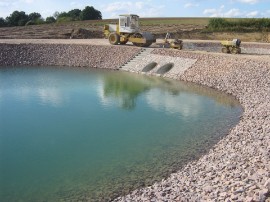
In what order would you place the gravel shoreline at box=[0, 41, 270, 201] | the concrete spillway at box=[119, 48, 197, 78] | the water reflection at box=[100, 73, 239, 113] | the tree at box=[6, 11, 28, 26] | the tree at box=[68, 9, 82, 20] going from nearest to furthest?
the gravel shoreline at box=[0, 41, 270, 201], the water reflection at box=[100, 73, 239, 113], the concrete spillway at box=[119, 48, 197, 78], the tree at box=[6, 11, 28, 26], the tree at box=[68, 9, 82, 20]

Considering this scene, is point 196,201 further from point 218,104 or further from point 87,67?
point 87,67

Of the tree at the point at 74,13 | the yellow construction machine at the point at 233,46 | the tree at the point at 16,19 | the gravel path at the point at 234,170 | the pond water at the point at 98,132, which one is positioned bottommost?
the pond water at the point at 98,132

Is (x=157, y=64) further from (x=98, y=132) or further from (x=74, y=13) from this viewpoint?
(x=74, y=13)

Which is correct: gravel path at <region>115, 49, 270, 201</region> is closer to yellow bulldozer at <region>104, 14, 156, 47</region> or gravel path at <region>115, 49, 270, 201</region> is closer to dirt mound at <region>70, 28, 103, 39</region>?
yellow bulldozer at <region>104, 14, 156, 47</region>

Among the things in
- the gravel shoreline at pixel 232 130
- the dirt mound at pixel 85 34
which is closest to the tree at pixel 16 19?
the dirt mound at pixel 85 34

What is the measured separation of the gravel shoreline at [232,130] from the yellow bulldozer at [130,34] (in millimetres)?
1296

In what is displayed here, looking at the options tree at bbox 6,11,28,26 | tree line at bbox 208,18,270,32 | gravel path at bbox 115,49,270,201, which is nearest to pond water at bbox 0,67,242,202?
gravel path at bbox 115,49,270,201

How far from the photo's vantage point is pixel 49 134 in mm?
15344

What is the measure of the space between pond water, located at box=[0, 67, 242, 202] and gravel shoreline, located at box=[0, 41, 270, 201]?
83cm

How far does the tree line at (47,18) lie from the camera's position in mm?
62088

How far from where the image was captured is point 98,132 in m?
15.7

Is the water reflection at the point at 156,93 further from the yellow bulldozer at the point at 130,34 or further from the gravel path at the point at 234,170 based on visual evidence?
the yellow bulldozer at the point at 130,34

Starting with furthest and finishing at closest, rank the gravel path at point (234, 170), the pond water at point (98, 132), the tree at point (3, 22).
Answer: the tree at point (3, 22) < the pond water at point (98, 132) < the gravel path at point (234, 170)

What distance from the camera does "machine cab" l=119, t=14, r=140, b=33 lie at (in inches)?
1309
